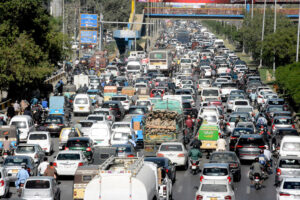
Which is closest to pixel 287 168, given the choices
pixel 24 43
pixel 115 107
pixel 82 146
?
pixel 82 146

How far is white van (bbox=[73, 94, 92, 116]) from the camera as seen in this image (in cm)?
5194

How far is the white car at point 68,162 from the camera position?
29.3 metres

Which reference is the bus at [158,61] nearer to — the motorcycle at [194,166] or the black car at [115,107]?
the black car at [115,107]

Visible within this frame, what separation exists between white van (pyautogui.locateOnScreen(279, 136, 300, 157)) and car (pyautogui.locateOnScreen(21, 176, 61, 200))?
1209 centimetres

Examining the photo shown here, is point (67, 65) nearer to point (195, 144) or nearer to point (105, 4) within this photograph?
point (195, 144)

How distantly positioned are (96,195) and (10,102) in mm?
39253

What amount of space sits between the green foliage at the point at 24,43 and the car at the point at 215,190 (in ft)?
98.7

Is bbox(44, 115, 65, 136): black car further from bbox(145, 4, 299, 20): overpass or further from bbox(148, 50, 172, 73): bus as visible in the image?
bbox(145, 4, 299, 20): overpass

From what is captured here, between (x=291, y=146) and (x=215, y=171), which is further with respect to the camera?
(x=291, y=146)

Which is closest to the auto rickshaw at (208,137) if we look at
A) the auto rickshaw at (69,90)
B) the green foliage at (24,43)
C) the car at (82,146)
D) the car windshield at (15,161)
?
the car at (82,146)

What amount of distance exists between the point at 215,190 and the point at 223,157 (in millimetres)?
6419

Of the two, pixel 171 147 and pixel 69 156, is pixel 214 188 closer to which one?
pixel 69 156

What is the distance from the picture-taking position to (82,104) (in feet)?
171

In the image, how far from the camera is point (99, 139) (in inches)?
1455
